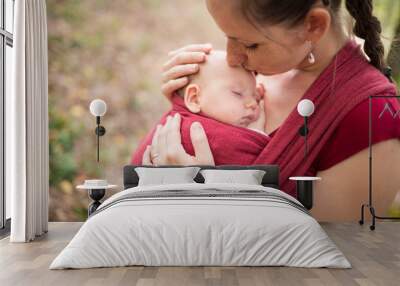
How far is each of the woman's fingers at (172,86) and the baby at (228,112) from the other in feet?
0.27

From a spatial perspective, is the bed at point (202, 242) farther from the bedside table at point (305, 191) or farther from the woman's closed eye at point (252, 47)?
the woman's closed eye at point (252, 47)

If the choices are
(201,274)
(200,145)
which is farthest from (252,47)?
(201,274)

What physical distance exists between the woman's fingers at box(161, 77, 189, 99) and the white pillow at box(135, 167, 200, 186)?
3.14 ft

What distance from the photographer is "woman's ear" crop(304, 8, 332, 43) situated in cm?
648

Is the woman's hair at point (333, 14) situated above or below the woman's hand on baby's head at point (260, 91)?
above

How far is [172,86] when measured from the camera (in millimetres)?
6715

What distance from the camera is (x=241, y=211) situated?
4.26m

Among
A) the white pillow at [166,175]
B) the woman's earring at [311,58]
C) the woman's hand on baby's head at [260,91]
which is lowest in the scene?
the white pillow at [166,175]

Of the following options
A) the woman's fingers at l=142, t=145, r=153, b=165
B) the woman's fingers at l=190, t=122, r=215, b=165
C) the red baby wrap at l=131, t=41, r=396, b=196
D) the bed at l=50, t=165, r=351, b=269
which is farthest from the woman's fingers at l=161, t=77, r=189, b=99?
the bed at l=50, t=165, r=351, b=269

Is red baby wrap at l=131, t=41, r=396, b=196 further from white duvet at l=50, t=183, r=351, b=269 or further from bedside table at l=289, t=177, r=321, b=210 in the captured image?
white duvet at l=50, t=183, r=351, b=269

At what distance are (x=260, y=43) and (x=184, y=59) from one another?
0.88 metres

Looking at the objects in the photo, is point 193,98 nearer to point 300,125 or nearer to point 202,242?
point 300,125

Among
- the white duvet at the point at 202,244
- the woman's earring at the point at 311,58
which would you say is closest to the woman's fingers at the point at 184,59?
the woman's earring at the point at 311,58

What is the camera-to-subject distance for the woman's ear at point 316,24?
6.48 m
